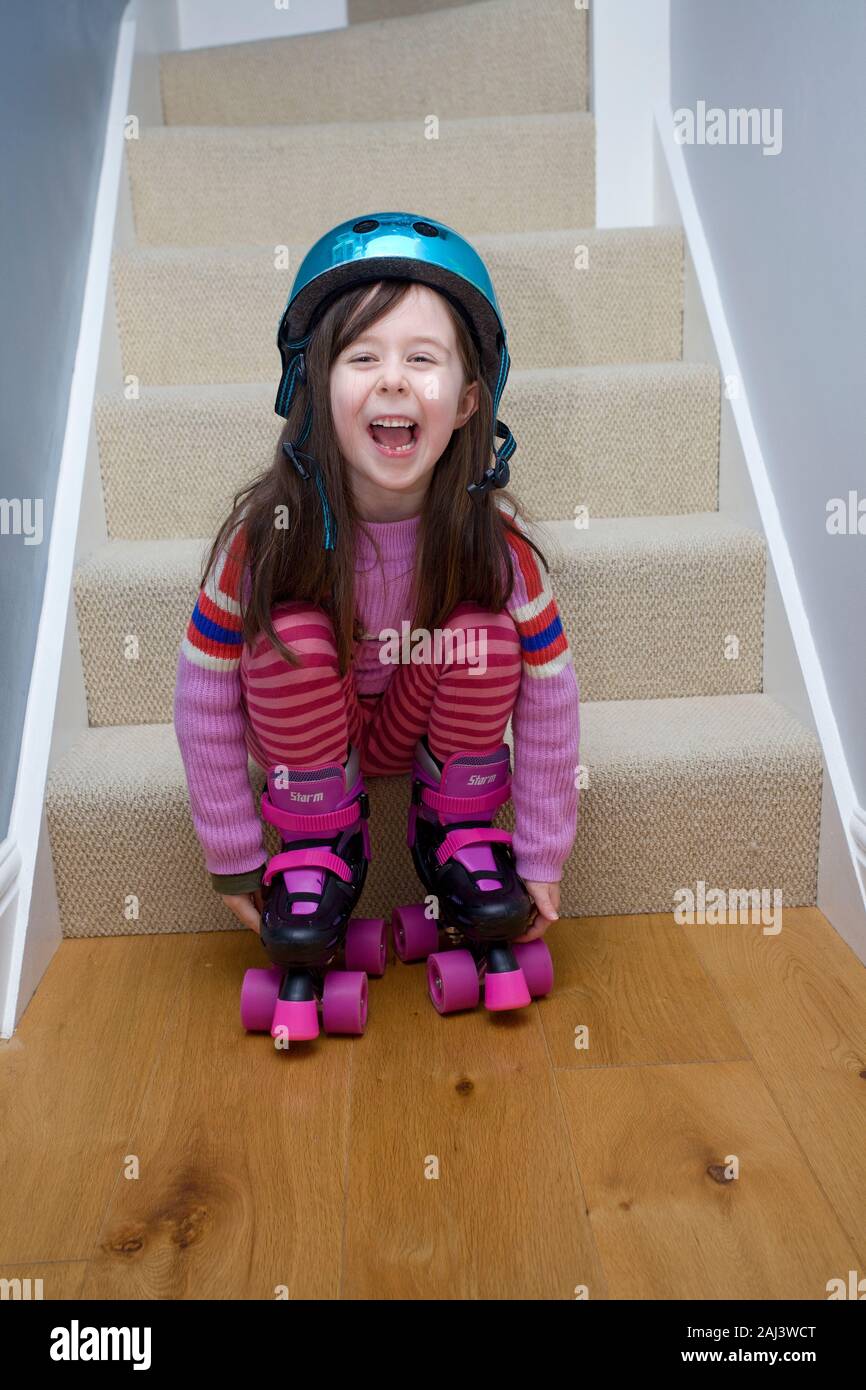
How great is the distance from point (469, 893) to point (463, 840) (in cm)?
5

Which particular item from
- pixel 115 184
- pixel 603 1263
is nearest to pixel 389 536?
pixel 603 1263

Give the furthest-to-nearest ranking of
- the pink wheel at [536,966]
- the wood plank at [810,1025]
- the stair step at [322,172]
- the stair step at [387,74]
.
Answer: the stair step at [387,74] < the stair step at [322,172] < the pink wheel at [536,966] < the wood plank at [810,1025]

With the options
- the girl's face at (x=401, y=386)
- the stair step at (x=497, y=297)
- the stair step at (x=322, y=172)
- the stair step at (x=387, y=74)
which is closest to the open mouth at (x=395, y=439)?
the girl's face at (x=401, y=386)

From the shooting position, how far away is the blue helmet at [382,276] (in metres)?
0.94

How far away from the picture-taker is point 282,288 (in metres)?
1.61

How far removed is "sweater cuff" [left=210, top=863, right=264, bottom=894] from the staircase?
0.37ft

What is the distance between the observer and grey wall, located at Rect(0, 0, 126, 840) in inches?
45.6

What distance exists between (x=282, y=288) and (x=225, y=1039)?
1063 mm

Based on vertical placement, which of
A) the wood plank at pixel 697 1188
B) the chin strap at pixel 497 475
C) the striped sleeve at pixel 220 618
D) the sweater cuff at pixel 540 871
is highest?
the chin strap at pixel 497 475

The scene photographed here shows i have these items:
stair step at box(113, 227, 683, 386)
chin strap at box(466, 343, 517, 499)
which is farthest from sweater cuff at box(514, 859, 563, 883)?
stair step at box(113, 227, 683, 386)

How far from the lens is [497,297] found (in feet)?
5.36

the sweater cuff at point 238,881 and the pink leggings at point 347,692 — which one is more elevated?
the pink leggings at point 347,692

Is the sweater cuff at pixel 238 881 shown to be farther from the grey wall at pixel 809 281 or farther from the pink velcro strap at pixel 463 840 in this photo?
the grey wall at pixel 809 281

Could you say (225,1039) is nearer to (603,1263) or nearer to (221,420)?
(603,1263)
